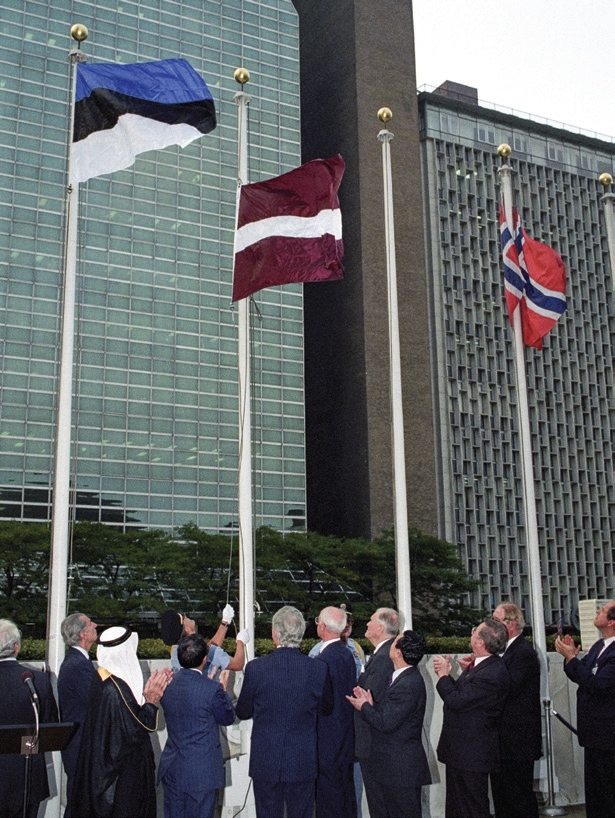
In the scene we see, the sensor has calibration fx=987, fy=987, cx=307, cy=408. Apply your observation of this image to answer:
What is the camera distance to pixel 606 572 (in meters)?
73.0

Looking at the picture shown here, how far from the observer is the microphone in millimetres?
8727

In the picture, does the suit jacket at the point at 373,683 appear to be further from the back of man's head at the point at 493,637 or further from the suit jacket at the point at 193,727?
the suit jacket at the point at 193,727

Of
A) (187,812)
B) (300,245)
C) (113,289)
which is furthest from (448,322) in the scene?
(187,812)

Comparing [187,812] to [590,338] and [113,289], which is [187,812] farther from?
[590,338]

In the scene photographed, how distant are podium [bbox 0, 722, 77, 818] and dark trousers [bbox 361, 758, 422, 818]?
284cm

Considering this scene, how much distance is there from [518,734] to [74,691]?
16.1 feet

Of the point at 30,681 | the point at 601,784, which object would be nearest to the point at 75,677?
the point at 30,681

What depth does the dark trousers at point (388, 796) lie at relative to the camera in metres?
9.08

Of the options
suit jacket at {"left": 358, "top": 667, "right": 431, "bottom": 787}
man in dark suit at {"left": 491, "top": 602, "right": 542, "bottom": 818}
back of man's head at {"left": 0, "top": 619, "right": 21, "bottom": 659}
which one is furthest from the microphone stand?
man in dark suit at {"left": 491, "top": 602, "right": 542, "bottom": 818}

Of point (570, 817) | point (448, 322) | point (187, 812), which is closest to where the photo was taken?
point (187, 812)

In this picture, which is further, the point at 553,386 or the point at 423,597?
the point at 553,386

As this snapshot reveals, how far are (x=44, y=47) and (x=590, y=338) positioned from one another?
45466 mm

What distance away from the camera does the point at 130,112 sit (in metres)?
15.1

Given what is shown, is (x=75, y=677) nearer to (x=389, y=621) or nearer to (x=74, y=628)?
(x=74, y=628)
